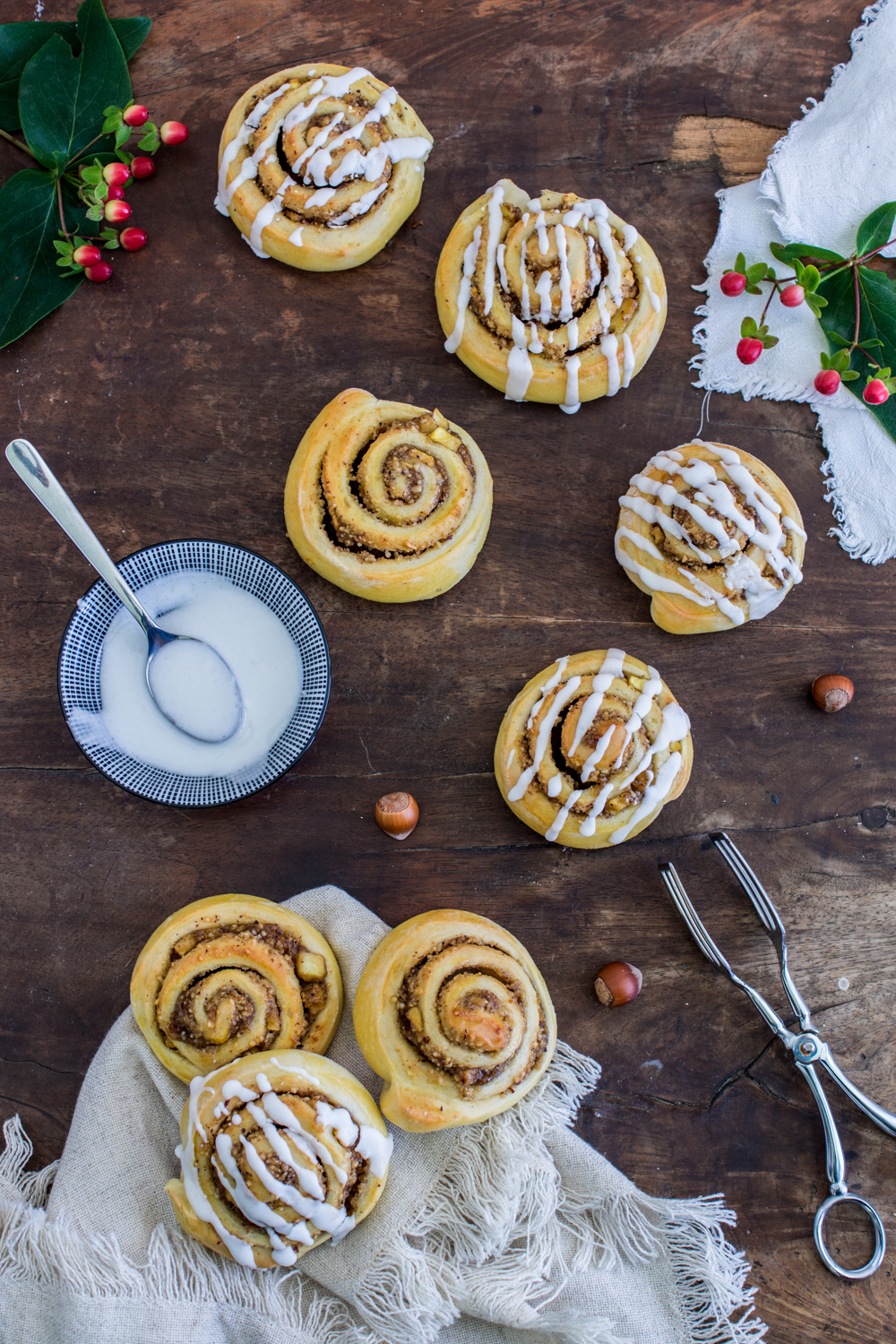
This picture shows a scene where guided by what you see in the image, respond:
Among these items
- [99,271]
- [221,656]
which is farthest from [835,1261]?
[99,271]

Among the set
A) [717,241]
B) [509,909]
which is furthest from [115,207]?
[509,909]

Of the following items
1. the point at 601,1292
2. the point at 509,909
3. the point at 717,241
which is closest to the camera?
the point at 601,1292

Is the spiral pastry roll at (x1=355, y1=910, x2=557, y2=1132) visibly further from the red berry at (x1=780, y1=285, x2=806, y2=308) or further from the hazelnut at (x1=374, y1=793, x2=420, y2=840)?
the red berry at (x1=780, y1=285, x2=806, y2=308)

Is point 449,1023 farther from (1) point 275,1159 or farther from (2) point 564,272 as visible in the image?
(2) point 564,272

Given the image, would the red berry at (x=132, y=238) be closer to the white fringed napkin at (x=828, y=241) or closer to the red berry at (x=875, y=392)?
the white fringed napkin at (x=828, y=241)

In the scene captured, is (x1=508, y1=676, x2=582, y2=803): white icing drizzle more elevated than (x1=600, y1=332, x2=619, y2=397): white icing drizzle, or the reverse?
(x1=600, y1=332, x2=619, y2=397): white icing drizzle

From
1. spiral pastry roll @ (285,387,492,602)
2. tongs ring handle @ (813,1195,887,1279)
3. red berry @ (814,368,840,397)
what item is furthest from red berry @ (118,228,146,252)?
tongs ring handle @ (813,1195,887,1279)

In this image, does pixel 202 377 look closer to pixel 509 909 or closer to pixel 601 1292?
pixel 509 909

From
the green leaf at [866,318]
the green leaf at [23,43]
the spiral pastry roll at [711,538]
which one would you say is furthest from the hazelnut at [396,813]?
the green leaf at [23,43]
